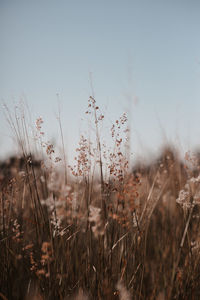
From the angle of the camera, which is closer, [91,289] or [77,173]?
[91,289]

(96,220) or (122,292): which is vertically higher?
(96,220)

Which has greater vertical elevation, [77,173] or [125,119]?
[125,119]

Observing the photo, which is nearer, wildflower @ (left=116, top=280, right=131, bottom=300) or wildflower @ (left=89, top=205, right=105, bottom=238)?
wildflower @ (left=89, top=205, right=105, bottom=238)

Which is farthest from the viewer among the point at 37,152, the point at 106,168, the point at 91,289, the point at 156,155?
the point at 156,155

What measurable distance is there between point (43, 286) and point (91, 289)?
1.06ft

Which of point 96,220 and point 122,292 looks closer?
point 96,220

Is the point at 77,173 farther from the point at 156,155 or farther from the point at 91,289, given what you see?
the point at 156,155

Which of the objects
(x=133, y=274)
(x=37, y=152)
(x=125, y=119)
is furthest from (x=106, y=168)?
(x=133, y=274)

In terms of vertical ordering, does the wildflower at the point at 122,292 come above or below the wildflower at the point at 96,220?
below

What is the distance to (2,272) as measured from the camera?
1.86 metres

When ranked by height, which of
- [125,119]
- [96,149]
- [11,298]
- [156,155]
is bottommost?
[11,298]

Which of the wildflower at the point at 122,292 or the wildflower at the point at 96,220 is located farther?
the wildflower at the point at 122,292

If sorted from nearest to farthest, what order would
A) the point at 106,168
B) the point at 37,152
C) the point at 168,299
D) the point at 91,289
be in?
1. the point at 168,299
2. the point at 91,289
3. the point at 106,168
4. the point at 37,152

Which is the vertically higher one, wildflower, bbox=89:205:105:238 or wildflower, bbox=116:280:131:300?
wildflower, bbox=89:205:105:238
